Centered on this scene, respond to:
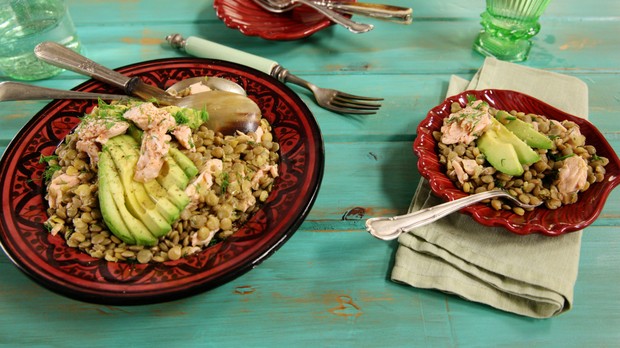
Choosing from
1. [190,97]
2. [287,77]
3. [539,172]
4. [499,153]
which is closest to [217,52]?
[287,77]

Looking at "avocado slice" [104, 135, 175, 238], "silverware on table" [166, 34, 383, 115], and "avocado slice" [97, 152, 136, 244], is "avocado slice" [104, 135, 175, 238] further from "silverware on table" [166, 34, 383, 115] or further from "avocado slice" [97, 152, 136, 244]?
"silverware on table" [166, 34, 383, 115]

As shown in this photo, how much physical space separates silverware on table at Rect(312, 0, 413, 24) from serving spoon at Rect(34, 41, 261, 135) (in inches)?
29.5

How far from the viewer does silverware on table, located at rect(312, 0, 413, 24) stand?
1.79 metres

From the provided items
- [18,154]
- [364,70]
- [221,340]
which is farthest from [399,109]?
[18,154]

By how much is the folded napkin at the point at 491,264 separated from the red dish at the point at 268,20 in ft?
3.09

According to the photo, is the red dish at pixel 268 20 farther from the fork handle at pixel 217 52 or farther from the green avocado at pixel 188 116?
the green avocado at pixel 188 116

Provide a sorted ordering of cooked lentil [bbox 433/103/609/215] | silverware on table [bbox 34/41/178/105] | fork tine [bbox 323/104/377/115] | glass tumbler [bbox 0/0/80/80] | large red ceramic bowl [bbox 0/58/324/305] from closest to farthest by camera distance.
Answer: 1. large red ceramic bowl [bbox 0/58/324/305]
2. cooked lentil [bbox 433/103/609/215]
3. silverware on table [bbox 34/41/178/105]
4. fork tine [bbox 323/104/377/115]
5. glass tumbler [bbox 0/0/80/80]

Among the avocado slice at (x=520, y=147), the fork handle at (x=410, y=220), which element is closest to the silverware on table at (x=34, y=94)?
the fork handle at (x=410, y=220)

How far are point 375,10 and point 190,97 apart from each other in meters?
0.88

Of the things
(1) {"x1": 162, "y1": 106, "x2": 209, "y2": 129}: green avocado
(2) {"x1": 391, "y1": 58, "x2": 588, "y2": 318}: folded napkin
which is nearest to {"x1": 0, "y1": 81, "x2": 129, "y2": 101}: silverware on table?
(1) {"x1": 162, "y1": 106, "x2": 209, "y2": 129}: green avocado

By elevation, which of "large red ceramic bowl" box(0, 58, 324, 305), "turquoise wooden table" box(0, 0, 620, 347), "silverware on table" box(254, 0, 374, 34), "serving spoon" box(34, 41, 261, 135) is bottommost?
"turquoise wooden table" box(0, 0, 620, 347)

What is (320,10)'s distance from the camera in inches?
72.0

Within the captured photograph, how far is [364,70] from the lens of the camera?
1.85m

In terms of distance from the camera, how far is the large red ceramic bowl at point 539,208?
1126 mm
